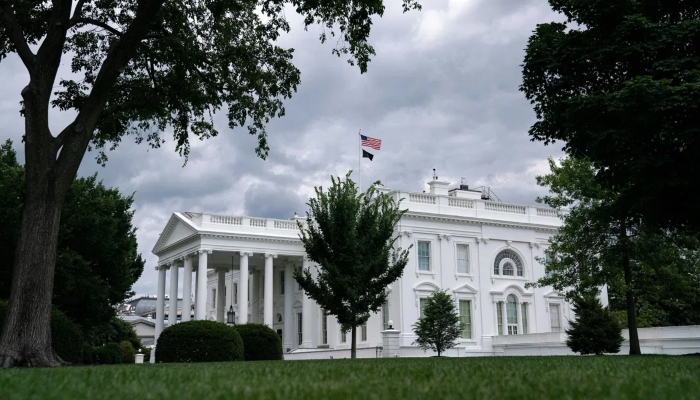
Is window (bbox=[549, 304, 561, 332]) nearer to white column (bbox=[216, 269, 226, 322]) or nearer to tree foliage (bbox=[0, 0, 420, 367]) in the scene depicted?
white column (bbox=[216, 269, 226, 322])

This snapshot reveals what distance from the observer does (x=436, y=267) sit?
4578 centimetres

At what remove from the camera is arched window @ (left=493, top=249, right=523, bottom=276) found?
48.2 metres

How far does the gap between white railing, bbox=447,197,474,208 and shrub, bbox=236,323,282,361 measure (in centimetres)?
1846

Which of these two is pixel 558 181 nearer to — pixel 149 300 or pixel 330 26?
pixel 330 26

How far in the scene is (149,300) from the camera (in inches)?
4660

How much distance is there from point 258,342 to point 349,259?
8389 mm

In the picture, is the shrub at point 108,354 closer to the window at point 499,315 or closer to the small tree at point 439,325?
the small tree at point 439,325

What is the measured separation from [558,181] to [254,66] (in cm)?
1545

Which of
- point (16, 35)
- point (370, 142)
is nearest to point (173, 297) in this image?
point (370, 142)

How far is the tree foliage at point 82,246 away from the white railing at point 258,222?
12.6m

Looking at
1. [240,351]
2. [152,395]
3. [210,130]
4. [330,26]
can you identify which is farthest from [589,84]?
[240,351]

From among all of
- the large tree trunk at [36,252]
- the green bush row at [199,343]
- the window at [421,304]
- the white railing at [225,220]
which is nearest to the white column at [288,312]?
the white railing at [225,220]

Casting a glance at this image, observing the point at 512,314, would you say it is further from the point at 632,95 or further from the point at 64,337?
the point at 632,95

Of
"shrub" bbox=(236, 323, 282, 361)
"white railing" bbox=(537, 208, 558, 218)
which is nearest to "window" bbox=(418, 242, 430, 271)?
"white railing" bbox=(537, 208, 558, 218)
